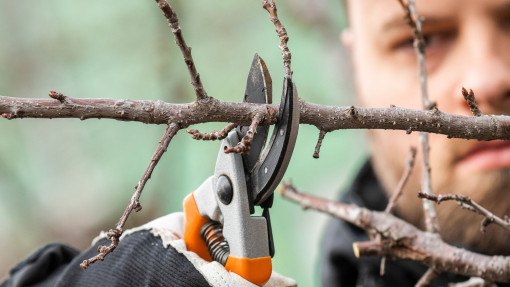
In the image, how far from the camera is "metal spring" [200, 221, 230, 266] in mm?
640

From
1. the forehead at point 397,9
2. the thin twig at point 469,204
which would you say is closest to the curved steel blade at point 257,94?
the thin twig at point 469,204

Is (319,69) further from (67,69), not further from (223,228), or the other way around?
(223,228)

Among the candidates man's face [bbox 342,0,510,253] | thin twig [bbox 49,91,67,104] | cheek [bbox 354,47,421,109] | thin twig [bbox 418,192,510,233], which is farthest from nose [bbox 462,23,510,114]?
thin twig [bbox 49,91,67,104]

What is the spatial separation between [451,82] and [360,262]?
0.56 metres

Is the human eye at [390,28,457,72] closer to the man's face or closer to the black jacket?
the man's face

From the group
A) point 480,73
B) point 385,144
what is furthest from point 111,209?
point 480,73

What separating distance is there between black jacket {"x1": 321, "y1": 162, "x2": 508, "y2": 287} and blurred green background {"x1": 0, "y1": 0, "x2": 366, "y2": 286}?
577mm

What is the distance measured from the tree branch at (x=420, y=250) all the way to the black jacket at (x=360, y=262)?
0.45m

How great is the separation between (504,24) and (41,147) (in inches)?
75.4

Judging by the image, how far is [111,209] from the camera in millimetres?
2334

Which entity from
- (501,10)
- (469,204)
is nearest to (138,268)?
(469,204)

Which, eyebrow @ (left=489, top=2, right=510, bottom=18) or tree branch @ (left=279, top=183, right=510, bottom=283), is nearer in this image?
tree branch @ (left=279, top=183, right=510, bottom=283)

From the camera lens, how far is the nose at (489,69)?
1.15 meters

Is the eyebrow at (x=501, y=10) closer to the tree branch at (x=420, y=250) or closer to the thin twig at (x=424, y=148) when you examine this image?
the thin twig at (x=424, y=148)
